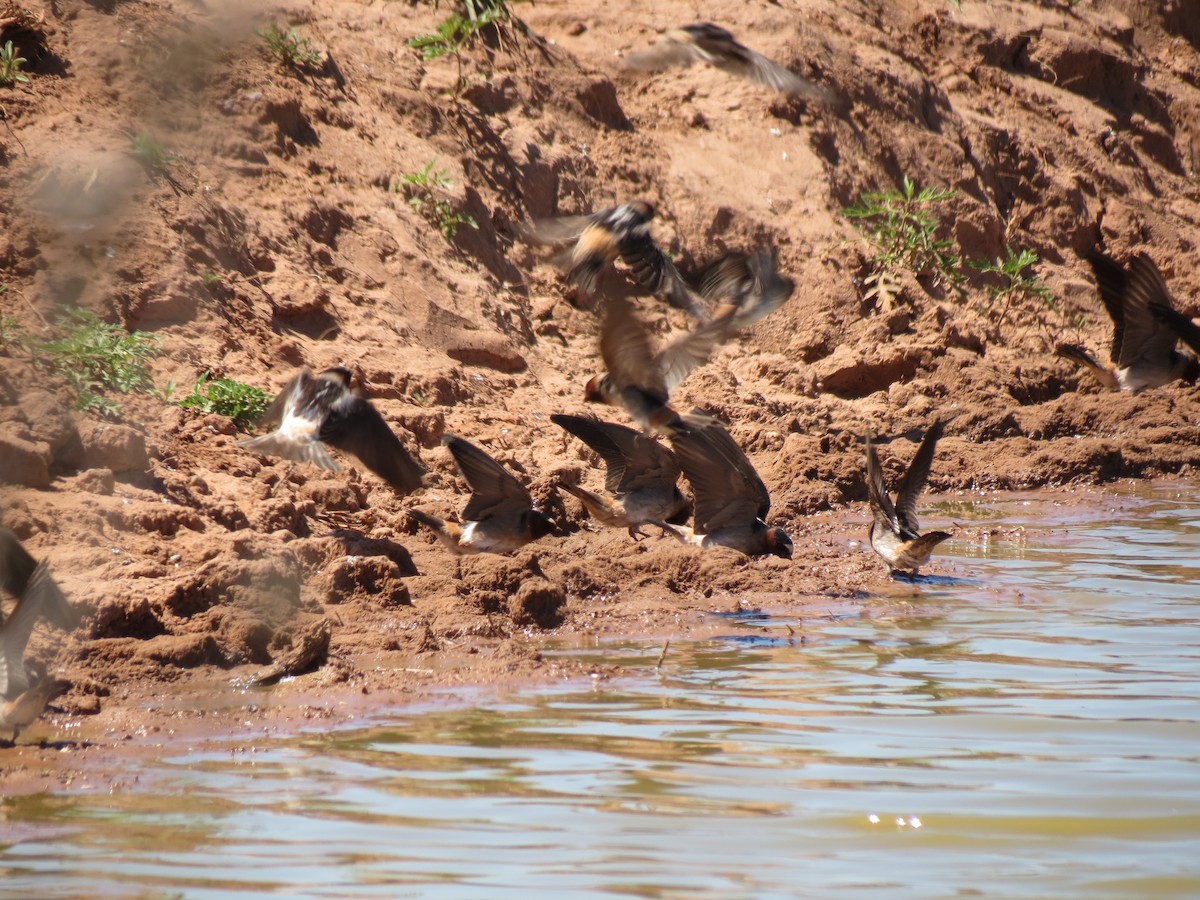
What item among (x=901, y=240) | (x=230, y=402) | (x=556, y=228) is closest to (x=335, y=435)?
(x=230, y=402)

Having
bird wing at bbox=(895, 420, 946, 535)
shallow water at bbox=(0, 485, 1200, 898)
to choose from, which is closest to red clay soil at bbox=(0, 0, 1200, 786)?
bird wing at bbox=(895, 420, 946, 535)

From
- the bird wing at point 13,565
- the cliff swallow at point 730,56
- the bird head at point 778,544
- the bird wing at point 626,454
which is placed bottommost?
the bird head at point 778,544

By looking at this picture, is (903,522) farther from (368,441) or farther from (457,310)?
(457,310)

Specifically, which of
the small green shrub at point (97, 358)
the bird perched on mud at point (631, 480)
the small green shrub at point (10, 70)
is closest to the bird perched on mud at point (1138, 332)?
the bird perched on mud at point (631, 480)

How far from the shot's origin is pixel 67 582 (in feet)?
19.7

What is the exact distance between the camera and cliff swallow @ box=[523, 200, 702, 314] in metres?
9.67

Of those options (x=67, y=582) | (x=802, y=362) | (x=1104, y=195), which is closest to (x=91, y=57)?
(x=67, y=582)

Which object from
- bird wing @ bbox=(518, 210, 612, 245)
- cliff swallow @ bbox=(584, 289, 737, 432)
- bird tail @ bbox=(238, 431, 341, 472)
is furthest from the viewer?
bird wing @ bbox=(518, 210, 612, 245)

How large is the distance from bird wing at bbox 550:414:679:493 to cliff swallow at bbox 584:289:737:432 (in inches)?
5.3

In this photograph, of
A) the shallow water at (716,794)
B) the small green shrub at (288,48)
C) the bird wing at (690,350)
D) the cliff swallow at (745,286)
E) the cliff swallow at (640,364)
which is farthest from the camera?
the small green shrub at (288,48)

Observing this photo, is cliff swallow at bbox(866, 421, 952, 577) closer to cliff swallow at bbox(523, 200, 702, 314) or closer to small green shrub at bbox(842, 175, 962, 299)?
cliff swallow at bbox(523, 200, 702, 314)

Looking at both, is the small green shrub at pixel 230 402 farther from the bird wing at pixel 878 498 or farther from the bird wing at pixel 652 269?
the bird wing at pixel 878 498

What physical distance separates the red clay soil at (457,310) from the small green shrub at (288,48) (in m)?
0.11

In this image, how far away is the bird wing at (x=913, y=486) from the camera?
8438mm
